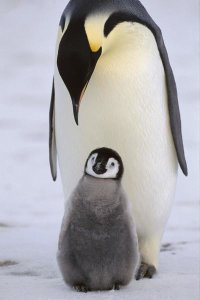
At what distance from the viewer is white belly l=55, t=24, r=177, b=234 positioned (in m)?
1.93

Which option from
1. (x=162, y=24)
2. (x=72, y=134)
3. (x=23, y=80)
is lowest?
(x=72, y=134)

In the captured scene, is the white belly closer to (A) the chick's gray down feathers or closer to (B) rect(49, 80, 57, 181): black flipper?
(B) rect(49, 80, 57, 181): black flipper

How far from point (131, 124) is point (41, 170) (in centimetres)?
209

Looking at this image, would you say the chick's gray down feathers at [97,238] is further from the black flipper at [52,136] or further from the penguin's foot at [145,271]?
the black flipper at [52,136]

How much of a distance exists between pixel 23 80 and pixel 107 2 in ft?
14.3

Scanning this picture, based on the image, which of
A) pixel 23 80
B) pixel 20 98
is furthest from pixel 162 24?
pixel 20 98

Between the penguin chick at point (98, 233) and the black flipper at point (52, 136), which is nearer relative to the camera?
the penguin chick at point (98, 233)

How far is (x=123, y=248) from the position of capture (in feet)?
5.43

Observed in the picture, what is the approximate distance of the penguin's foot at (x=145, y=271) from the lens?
1.90 metres

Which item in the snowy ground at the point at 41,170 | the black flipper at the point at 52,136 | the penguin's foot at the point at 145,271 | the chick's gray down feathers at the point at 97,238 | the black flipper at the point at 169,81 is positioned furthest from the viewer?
the black flipper at the point at 52,136

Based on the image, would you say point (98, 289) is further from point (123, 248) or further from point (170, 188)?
point (170, 188)

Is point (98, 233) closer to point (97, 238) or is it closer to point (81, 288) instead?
point (97, 238)

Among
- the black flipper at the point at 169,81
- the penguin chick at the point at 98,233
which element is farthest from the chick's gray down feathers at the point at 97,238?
the black flipper at the point at 169,81

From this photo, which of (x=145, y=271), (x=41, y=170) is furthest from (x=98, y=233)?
(x=41, y=170)
